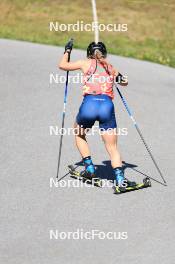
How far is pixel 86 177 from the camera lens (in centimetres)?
1145

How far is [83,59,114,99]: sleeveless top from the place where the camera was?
10953 millimetres

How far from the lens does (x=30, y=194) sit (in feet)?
35.9

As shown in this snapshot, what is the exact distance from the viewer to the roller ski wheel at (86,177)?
11.4 m

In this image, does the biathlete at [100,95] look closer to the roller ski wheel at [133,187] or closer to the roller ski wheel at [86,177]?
the roller ski wheel at [133,187]

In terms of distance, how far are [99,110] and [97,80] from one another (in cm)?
41

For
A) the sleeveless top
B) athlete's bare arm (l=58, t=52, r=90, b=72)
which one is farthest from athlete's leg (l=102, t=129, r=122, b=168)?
athlete's bare arm (l=58, t=52, r=90, b=72)

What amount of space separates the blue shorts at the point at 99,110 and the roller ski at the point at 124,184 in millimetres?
670

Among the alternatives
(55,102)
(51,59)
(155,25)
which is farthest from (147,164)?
(155,25)

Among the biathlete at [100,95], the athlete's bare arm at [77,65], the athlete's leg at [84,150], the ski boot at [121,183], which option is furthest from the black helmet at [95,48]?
the ski boot at [121,183]

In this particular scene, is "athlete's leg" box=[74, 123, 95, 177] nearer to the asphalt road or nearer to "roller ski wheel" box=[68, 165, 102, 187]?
"roller ski wheel" box=[68, 165, 102, 187]

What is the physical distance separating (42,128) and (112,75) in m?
3.42

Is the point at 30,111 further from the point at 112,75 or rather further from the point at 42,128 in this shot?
the point at 112,75

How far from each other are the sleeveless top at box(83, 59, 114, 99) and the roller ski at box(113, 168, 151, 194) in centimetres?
113

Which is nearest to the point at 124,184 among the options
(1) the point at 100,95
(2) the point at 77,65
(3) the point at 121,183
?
(3) the point at 121,183
